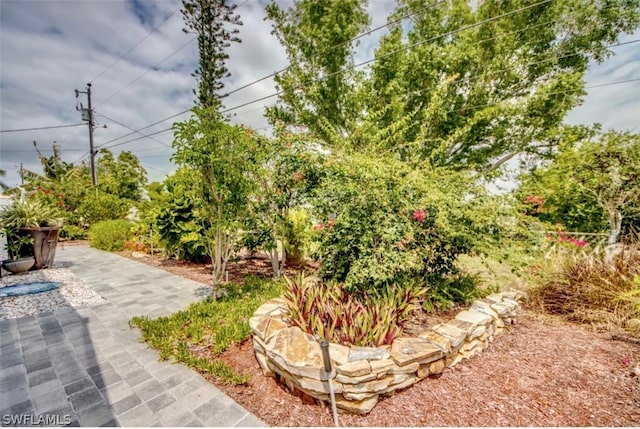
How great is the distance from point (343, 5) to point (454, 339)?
39.8ft

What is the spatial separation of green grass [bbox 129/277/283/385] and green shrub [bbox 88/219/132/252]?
22.6ft

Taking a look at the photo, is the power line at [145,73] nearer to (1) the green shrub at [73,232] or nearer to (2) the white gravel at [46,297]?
(2) the white gravel at [46,297]

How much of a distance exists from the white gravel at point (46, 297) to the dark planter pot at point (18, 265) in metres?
0.12

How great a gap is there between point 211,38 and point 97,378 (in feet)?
25.7

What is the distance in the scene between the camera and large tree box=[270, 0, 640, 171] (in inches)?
364

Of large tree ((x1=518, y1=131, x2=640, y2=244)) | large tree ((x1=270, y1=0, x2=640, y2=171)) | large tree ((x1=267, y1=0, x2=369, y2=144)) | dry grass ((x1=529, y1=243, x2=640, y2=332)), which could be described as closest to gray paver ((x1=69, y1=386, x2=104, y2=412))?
large tree ((x1=518, y1=131, x2=640, y2=244))

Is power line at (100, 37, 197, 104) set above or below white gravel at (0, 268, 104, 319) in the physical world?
above

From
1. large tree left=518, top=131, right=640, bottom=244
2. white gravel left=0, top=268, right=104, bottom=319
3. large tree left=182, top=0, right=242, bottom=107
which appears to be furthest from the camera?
large tree left=182, top=0, right=242, bottom=107

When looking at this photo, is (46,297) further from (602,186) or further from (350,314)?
(602,186)

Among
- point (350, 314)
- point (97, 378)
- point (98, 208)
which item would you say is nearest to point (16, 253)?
point (98, 208)

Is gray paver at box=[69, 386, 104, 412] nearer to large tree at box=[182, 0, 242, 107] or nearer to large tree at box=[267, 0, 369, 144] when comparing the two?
large tree at box=[182, 0, 242, 107]

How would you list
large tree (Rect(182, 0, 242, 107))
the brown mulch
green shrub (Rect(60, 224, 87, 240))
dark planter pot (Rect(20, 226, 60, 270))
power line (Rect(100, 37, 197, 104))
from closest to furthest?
the brown mulch
dark planter pot (Rect(20, 226, 60, 270))
large tree (Rect(182, 0, 242, 107))
power line (Rect(100, 37, 197, 104))
green shrub (Rect(60, 224, 87, 240))

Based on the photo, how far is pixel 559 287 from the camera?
3.76 metres

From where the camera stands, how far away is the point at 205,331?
3039mm
